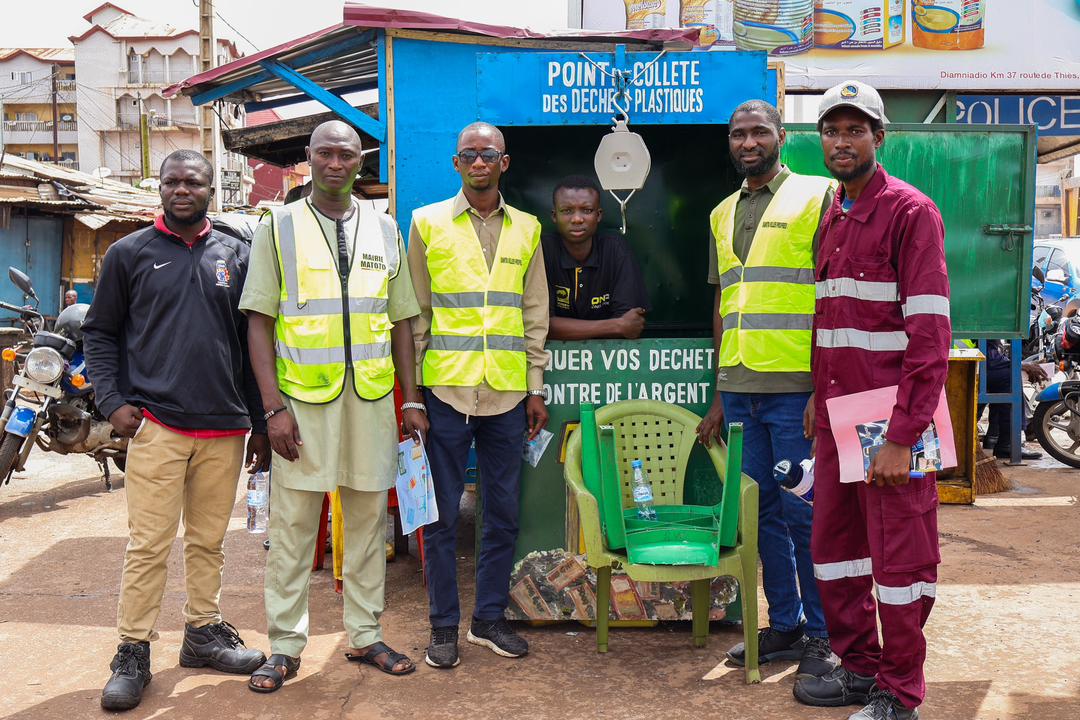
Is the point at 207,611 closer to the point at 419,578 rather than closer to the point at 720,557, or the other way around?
the point at 419,578

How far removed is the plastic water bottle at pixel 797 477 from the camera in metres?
3.66

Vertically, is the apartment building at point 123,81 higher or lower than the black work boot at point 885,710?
higher

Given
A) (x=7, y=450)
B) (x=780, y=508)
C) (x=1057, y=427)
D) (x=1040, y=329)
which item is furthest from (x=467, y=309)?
(x=1040, y=329)

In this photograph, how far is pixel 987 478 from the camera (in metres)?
7.13

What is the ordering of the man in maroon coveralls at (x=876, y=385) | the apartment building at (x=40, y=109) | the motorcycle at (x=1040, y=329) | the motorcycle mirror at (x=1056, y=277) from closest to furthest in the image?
1. the man in maroon coveralls at (x=876, y=385)
2. the motorcycle at (x=1040, y=329)
3. the motorcycle mirror at (x=1056, y=277)
4. the apartment building at (x=40, y=109)

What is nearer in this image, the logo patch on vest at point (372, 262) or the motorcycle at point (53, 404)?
the logo patch on vest at point (372, 262)

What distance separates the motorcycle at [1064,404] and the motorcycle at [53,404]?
7.29 meters

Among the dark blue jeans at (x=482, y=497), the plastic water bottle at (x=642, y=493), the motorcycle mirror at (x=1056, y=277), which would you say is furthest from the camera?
the motorcycle mirror at (x=1056, y=277)

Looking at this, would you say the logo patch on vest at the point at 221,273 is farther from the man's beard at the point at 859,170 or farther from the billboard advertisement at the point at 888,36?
the billboard advertisement at the point at 888,36

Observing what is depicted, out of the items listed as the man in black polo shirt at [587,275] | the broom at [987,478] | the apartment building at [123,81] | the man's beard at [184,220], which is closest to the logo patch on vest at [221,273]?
the man's beard at [184,220]

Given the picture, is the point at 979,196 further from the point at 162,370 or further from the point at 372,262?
the point at 162,370

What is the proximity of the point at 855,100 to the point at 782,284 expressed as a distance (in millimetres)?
783

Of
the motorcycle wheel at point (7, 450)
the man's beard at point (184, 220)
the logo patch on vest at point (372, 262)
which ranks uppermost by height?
the man's beard at point (184, 220)

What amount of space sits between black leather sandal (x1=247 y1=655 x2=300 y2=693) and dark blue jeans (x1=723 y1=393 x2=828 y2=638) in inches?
74.8
